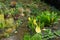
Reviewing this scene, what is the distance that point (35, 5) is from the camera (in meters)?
8.94

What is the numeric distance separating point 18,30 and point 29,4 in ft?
8.63

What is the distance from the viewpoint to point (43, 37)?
6.15 metres

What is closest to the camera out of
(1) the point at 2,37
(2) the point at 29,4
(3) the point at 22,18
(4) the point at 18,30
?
(1) the point at 2,37

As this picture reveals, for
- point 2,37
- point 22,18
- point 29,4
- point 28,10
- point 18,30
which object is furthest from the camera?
point 29,4

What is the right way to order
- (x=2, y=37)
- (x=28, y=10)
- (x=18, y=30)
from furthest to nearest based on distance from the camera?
1. (x=28, y=10)
2. (x=18, y=30)
3. (x=2, y=37)

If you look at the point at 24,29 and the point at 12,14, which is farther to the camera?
the point at 12,14

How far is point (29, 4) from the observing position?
904cm

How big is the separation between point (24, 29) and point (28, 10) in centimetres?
183

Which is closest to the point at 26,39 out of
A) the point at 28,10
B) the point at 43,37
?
the point at 43,37

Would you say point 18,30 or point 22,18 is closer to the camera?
point 18,30

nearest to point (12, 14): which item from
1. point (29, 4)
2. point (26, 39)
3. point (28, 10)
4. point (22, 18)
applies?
point (22, 18)

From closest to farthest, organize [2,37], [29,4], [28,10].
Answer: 1. [2,37]
2. [28,10]
3. [29,4]

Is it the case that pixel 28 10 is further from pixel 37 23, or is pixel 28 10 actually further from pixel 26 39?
pixel 26 39

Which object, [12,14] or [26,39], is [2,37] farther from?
[12,14]
